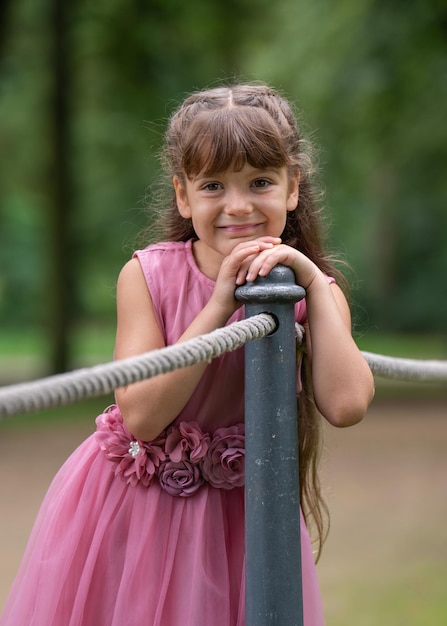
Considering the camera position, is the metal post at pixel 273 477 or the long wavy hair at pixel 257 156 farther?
the long wavy hair at pixel 257 156

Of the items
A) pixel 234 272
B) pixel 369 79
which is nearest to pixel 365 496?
pixel 369 79

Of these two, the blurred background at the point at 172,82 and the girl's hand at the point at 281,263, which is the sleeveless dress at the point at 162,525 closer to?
the girl's hand at the point at 281,263

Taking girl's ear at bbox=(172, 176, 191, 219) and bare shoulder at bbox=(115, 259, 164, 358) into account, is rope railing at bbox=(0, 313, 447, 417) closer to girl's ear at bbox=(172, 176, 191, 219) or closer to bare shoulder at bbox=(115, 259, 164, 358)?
bare shoulder at bbox=(115, 259, 164, 358)

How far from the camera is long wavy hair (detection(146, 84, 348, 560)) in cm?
198

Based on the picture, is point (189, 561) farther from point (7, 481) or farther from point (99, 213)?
point (99, 213)

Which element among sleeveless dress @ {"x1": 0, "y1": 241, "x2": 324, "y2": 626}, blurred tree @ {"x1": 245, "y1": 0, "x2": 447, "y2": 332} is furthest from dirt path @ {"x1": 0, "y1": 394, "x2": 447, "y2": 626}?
blurred tree @ {"x1": 245, "y1": 0, "x2": 447, "y2": 332}

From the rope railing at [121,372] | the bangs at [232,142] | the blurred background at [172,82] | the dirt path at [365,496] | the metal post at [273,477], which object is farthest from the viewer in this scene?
the blurred background at [172,82]

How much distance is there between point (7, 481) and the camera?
886 centimetres

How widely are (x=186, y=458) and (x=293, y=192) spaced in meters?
0.59

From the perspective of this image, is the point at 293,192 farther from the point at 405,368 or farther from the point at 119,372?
the point at 119,372

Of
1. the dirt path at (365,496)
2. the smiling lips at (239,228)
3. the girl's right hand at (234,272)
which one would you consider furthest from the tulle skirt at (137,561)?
the dirt path at (365,496)

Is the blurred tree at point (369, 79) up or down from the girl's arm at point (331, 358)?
up

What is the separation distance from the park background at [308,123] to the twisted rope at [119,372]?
3.93m

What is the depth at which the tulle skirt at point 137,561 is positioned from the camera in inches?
77.4
